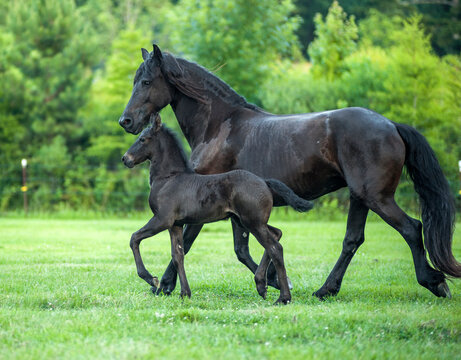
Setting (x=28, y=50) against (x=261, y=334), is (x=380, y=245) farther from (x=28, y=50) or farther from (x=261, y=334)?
(x=28, y=50)

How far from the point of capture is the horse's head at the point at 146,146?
6.41m

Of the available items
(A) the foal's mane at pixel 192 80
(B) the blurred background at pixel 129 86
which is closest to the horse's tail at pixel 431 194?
(A) the foal's mane at pixel 192 80

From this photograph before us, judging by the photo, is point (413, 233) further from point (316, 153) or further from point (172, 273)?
point (172, 273)

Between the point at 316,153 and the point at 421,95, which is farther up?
the point at 316,153

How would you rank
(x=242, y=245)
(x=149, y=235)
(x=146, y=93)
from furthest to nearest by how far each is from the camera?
1. (x=242, y=245)
2. (x=146, y=93)
3. (x=149, y=235)

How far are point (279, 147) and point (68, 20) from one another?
21610mm

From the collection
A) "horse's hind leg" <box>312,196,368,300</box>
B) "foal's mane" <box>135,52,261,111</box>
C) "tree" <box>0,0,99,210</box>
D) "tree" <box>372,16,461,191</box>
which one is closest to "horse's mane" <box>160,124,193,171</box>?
"foal's mane" <box>135,52,261,111</box>

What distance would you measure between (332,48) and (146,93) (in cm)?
2194

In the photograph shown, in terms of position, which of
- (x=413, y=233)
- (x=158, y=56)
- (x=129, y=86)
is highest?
(x=158, y=56)

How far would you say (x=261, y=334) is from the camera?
434 cm

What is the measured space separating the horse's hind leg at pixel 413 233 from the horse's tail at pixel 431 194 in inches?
4.0

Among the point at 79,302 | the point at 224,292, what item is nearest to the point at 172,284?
the point at 224,292

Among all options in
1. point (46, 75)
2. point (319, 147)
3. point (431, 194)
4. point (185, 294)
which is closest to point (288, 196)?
point (319, 147)

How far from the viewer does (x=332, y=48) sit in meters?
27.4
